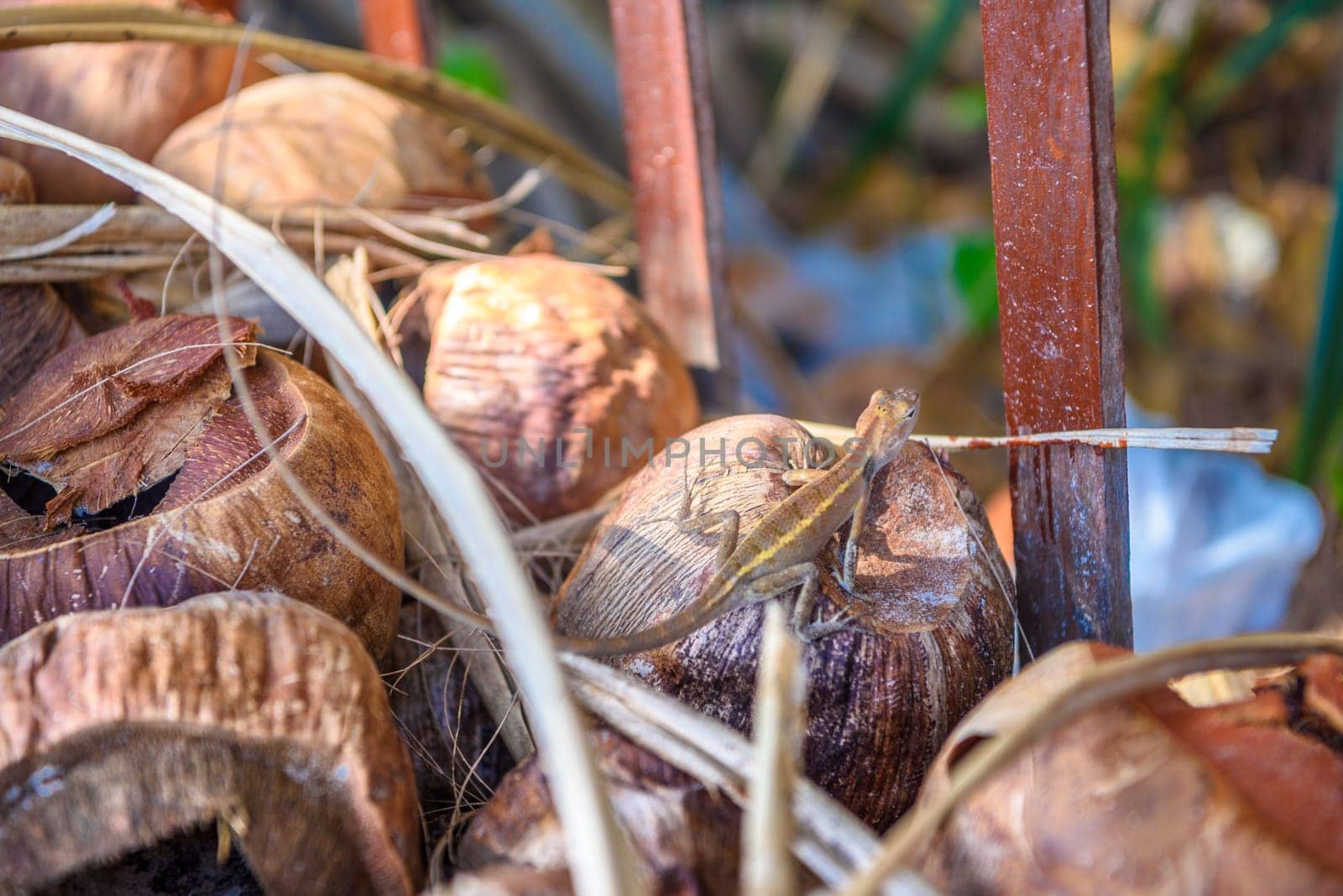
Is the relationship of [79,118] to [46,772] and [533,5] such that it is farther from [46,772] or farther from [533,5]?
[533,5]

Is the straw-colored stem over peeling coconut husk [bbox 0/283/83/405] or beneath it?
beneath

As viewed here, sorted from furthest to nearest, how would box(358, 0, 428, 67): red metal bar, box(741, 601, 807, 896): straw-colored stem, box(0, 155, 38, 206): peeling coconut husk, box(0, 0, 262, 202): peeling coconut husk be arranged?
1. box(358, 0, 428, 67): red metal bar
2. box(0, 0, 262, 202): peeling coconut husk
3. box(0, 155, 38, 206): peeling coconut husk
4. box(741, 601, 807, 896): straw-colored stem

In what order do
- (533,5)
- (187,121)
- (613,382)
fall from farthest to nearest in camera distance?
(533,5) → (187,121) → (613,382)

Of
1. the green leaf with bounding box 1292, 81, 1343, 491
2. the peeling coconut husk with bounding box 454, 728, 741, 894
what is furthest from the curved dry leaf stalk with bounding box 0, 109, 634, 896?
the green leaf with bounding box 1292, 81, 1343, 491

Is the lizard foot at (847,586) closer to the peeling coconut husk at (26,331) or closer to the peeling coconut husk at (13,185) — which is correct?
the peeling coconut husk at (26,331)

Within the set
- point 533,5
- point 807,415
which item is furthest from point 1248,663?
point 533,5

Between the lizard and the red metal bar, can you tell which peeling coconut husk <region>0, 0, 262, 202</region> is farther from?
the lizard

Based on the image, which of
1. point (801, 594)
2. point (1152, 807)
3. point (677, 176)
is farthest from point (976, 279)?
point (1152, 807)
